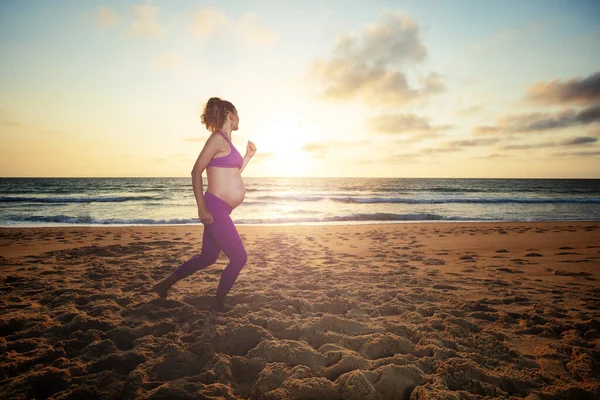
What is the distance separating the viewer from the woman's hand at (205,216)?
9.80ft

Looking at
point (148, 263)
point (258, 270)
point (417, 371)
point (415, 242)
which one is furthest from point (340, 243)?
point (417, 371)

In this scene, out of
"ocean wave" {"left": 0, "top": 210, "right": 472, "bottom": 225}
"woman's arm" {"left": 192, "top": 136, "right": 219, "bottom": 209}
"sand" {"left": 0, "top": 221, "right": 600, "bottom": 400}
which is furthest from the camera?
"ocean wave" {"left": 0, "top": 210, "right": 472, "bottom": 225}

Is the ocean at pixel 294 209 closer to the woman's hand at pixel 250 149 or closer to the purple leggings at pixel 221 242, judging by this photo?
the woman's hand at pixel 250 149

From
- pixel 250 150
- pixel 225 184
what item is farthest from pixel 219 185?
pixel 250 150

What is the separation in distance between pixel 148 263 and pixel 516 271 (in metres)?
6.64

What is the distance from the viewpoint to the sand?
215cm

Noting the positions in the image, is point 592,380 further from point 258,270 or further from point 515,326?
point 258,270

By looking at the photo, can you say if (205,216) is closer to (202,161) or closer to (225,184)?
(225,184)

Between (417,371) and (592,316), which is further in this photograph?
(592,316)

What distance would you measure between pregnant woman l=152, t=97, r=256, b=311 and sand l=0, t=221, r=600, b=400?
0.68m

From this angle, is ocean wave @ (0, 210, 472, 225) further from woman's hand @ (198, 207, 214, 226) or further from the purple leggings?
woman's hand @ (198, 207, 214, 226)

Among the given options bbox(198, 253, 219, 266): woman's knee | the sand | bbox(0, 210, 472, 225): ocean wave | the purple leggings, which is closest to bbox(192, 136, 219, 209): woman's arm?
the purple leggings

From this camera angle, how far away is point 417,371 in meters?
2.26

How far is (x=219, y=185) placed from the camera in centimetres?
308
